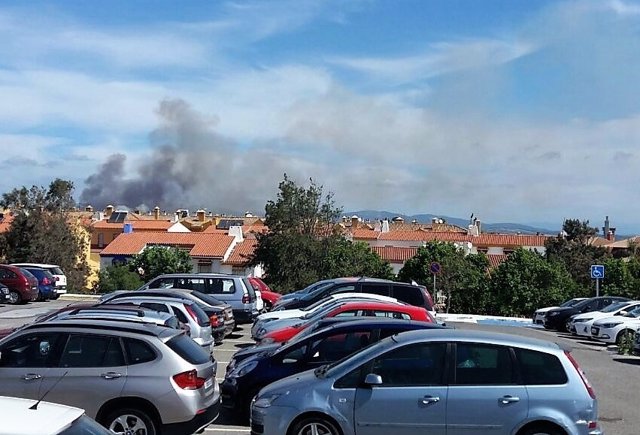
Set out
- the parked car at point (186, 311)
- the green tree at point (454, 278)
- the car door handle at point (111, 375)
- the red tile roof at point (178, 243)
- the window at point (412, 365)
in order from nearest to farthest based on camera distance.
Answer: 1. the window at point (412, 365)
2. the car door handle at point (111, 375)
3. the parked car at point (186, 311)
4. the green tree at point (454, 278)
5. the red tile roof at point (178, 243)

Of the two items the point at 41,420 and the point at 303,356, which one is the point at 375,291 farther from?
the point at 41,420

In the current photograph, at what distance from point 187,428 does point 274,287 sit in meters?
34.7

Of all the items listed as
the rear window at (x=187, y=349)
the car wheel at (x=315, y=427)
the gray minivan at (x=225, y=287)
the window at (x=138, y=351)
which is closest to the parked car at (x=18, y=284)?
the gray minivan at (x=225, y=287)

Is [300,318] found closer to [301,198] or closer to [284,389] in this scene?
[284,389]

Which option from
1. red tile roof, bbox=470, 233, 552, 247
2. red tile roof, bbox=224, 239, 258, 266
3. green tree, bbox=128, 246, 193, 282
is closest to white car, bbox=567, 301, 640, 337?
green tree, bbox=128, 246, 193, 282

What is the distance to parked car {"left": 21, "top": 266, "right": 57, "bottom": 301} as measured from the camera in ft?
111

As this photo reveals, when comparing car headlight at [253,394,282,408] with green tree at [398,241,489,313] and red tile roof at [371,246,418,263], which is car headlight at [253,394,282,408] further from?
red tile roof at [371,246,418,263]

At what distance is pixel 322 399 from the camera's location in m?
8.89

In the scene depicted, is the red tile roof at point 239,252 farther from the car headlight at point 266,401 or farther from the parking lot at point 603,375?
the car headlight at point 266,401

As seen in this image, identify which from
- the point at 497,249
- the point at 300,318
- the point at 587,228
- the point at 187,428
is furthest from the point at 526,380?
the point at 497,249

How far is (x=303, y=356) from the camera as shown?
11109mm

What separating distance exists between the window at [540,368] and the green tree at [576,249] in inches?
2010

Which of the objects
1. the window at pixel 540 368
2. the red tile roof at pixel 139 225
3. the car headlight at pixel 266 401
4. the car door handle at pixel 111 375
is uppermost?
the red tile roof at pixel 139 225

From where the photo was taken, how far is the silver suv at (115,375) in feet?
30.2
